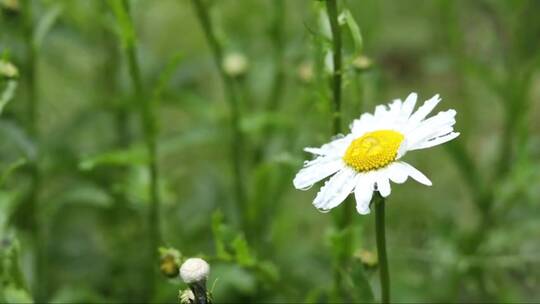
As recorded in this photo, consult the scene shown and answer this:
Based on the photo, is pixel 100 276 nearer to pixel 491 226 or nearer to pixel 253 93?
pixel 253 93

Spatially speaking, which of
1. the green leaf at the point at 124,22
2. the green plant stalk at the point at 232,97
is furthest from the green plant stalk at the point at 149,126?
the green plant stalk at the point at 232,97

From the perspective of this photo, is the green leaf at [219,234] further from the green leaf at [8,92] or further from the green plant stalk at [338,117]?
the green leaf at [8,92]

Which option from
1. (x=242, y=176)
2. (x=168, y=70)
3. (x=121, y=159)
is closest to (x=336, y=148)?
(x=168, y=70)

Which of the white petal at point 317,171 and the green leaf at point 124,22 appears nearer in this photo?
the white petal at point 317,171

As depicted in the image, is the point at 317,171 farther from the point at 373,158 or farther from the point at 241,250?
the point at 241,250

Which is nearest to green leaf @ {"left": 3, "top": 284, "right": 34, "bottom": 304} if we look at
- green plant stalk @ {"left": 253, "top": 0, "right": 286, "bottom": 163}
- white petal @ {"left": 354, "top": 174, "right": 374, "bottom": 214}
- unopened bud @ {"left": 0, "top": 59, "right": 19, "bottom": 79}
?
unopened bud @ {"left": 0, "top": 59, "right": 19, "bottom": 79}

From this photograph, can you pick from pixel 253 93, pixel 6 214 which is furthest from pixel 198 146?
pixel 6 214

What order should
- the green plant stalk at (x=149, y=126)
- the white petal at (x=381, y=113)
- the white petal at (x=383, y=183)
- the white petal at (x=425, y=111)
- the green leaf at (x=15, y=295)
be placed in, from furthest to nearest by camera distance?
the green plant stalk at (x=149, y=126)
the green leaf at (x=15, y=295)
the white petal at (x=381, y=113)
the white petal at (x=425, y=111)
the white petal at (x=383, y=183)
